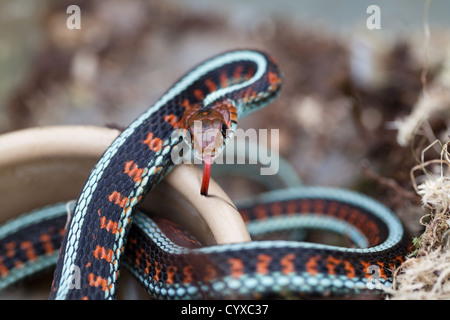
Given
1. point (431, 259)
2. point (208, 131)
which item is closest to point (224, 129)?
point (208, 131)

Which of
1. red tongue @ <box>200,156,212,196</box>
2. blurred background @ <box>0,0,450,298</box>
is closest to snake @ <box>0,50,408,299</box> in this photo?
red tongue @ <box>200,156,212,196</box>

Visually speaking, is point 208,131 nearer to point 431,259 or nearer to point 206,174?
point 206,174

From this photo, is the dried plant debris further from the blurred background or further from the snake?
the blurred background

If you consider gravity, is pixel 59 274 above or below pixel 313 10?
below

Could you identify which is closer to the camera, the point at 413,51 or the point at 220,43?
the point at 413,51

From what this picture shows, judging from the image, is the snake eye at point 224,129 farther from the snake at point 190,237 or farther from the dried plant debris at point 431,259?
the dried plant debris at point 431,259

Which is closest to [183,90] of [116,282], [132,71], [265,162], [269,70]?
[269,70]

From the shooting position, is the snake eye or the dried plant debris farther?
the snake eye

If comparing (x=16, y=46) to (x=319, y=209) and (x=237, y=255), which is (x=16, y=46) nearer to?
(x=319, y=209)
